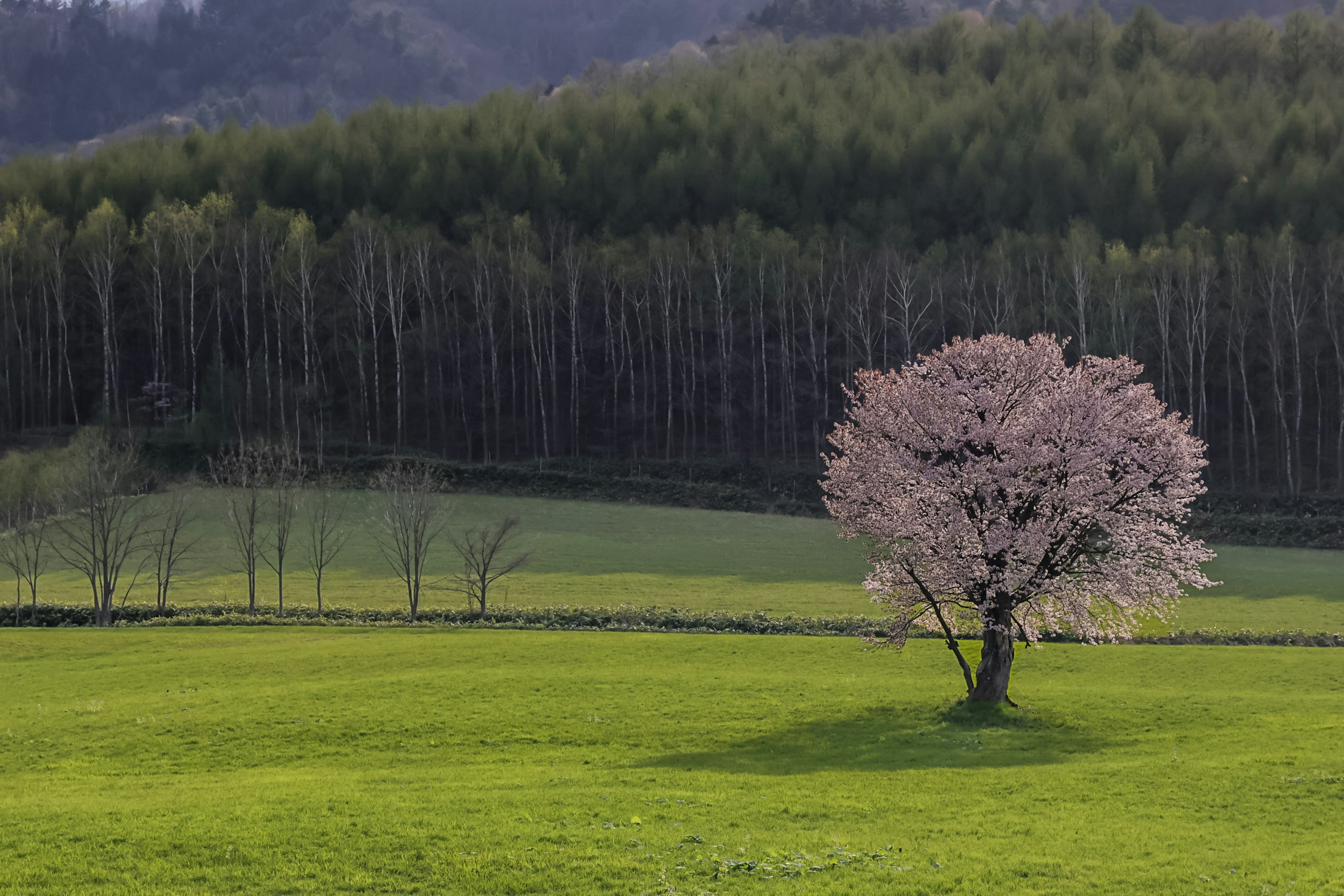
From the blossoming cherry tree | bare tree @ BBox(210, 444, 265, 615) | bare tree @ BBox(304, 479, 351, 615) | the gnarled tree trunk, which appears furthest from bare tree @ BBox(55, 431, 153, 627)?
the gnarled tree trunk

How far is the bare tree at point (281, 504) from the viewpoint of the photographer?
46.9 metres

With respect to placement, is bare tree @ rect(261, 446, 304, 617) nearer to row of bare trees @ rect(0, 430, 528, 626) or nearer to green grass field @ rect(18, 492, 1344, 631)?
row of bare trees @ rect(0, 430, 528, 626)

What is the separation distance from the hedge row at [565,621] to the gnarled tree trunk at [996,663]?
40.0ft

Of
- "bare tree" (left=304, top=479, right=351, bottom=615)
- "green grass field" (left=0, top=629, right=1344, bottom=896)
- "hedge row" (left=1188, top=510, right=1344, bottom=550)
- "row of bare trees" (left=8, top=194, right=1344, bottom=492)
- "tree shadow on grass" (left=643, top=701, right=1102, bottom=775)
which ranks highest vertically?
"row of bare trees" (left=8, top=194, right=1344, bottom=492)

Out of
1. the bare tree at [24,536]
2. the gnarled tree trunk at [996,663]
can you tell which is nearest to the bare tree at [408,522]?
the bare tree at [24,536]

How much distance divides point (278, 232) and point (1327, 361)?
78.2m

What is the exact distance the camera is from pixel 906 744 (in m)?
23.2

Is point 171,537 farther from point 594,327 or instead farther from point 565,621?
point 594,327

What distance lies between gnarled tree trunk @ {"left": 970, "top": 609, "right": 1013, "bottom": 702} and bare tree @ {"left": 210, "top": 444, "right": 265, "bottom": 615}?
30197 millimetres

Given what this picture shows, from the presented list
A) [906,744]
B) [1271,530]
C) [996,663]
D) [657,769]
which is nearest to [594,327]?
[1271,530]

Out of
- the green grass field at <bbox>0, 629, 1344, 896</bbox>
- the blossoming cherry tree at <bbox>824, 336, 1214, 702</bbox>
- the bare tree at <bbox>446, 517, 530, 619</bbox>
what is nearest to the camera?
the green grass field at <bbox>0, 629, 1344, 896</bbox>

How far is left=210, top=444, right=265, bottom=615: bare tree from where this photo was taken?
45.9 meters

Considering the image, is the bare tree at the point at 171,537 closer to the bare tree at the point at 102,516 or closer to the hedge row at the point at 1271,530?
the bare tree at the point at 102,516

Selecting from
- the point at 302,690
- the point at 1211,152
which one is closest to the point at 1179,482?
the point at 302,690
